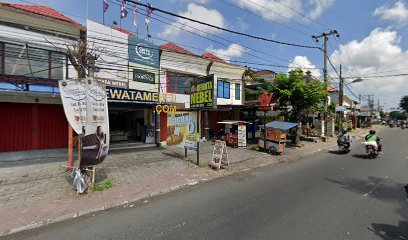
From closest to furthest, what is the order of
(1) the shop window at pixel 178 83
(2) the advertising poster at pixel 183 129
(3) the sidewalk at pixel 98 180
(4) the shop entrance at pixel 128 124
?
(3) the sidewalk at pixel 98 180 → (2) the advertising poster at pixel 183 129 → (1) the shop window at pixel 178 83 → (4) the shop entrance at pixel 128 124

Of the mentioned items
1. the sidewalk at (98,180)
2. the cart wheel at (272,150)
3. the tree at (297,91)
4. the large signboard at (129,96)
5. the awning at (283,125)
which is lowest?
the sidewalk at (98,180)

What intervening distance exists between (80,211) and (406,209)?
25.6 ft

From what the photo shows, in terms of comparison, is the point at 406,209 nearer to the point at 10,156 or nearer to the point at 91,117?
the point at 91,117

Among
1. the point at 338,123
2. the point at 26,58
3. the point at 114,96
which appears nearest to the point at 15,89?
the point at 26,58

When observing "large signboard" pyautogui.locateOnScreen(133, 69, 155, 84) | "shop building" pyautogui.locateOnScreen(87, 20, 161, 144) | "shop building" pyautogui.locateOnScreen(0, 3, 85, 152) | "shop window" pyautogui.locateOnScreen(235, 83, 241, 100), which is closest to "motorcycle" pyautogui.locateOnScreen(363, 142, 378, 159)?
"shop window" pyautogui.locateOnScreen(235, 83, 241, 100)

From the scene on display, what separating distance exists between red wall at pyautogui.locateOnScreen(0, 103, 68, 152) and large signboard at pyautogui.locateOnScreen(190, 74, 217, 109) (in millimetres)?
7226

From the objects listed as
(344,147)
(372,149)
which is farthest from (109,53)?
(372,149)

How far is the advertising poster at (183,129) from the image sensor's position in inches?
382

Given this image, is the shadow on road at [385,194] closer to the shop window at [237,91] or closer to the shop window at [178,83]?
the shop window at [178,83]

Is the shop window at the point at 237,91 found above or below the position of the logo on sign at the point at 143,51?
below

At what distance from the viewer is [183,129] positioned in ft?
32.6

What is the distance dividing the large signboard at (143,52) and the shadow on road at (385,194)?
12.0 metres

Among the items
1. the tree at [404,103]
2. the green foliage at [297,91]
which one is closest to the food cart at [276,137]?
the green foliage at [297,91]

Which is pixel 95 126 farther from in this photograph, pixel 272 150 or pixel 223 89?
pixel 223 89
